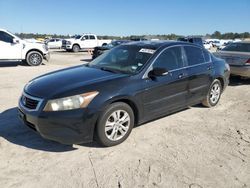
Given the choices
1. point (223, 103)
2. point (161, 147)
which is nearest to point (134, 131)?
point (161, 147)

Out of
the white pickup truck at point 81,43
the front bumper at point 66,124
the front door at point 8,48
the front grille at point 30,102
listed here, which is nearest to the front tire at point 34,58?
the front door at point 8,48

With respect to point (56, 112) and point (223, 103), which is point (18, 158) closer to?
point (56, 112)

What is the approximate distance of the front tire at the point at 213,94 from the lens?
622cm

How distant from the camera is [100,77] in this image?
4.39 metres

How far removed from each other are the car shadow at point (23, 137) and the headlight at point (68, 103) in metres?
0.73

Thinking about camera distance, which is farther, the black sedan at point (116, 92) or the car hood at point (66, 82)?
the car hood at point (66, 82)

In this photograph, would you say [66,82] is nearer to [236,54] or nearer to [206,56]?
[206,56]

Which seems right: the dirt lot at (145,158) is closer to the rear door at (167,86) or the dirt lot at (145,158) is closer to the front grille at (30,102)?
the rear door at (167,86)

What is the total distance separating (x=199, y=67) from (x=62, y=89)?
10.0 feet

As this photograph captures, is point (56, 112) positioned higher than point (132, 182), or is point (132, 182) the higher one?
point (56, 112)

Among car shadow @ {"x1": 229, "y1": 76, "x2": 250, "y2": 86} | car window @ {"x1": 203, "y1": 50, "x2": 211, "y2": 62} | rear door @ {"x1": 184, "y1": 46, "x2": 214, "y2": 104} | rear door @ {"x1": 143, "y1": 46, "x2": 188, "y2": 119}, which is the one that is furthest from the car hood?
car shadow @ {"x1": 229, "y1": 76, "x2": 250, "y2": 86}

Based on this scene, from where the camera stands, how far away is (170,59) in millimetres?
5133

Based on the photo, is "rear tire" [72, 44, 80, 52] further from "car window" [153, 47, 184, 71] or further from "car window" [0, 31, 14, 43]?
"car window" [153, 47, 184, 71]

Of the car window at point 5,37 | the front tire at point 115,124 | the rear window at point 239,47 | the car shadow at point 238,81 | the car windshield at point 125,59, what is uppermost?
the car window at point 5,37
